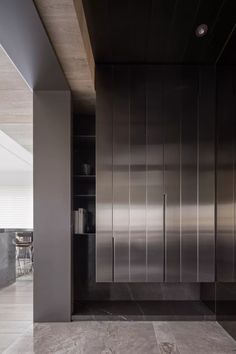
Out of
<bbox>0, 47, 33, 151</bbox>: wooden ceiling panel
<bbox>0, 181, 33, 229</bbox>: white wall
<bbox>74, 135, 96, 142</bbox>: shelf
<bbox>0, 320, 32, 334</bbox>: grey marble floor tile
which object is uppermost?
<bbox>0, 47, 33, 151</bbox>: wooden ceiling panel

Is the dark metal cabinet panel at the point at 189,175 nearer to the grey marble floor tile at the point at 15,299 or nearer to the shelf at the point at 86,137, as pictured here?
the shelf at the point at 86,137

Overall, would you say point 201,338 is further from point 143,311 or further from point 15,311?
point 15,311

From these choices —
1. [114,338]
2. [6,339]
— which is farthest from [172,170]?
[6,339]

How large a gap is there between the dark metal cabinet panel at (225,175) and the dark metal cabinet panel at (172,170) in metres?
0.44

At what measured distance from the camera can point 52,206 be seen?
3.84 metres

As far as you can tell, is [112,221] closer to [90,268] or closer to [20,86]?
[90,268]

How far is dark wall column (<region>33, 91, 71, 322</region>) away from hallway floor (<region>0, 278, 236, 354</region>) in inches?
10.2

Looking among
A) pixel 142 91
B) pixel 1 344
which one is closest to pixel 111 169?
pixel 142 91

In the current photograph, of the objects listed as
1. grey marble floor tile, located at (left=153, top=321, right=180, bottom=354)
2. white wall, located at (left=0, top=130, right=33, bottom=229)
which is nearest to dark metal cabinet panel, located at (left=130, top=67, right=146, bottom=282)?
grey marble floor tile, located at (left=153, top=321, right=180, bottom=354)

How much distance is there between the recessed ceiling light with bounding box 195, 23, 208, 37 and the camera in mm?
3205

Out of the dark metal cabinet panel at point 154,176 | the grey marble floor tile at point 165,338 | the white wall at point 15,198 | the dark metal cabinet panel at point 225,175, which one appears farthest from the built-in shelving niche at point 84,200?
the white wall at point 15,198

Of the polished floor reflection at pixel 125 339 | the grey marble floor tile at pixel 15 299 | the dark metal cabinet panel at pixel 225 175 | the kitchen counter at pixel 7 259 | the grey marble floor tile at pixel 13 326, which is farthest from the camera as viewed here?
the kitchen counter at pixel 7 259

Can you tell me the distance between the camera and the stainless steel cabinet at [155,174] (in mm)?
3861

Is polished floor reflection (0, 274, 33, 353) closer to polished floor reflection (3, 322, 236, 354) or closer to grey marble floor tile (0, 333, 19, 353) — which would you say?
grey marble floor tile (0, 333, 19, 353)
